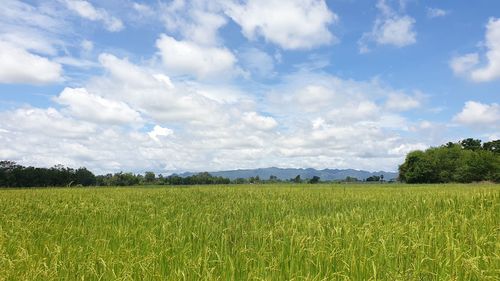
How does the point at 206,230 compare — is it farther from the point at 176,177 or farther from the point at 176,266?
the point at 176,177

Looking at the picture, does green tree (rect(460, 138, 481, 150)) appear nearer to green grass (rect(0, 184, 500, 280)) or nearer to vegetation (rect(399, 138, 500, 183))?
vegetation (rect(399, 138, 500, 183))

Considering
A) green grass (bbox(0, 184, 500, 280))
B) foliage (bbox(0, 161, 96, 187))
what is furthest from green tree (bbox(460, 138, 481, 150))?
green grass (bbox(0, 184, 500, 280))

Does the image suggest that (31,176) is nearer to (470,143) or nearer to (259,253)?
(259,253)

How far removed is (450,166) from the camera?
12612 cm

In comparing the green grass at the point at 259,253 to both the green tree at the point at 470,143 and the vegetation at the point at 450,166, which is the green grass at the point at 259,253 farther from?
the green tree at the point at 470,143

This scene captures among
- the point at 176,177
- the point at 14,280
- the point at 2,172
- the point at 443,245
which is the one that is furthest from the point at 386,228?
the point at 176,177

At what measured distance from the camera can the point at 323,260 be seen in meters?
7.08

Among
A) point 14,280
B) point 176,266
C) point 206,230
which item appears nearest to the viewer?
point 14,280

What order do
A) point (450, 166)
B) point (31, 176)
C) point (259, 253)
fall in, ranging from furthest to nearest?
point (450, 166), point (31, 176), point (259, 253)

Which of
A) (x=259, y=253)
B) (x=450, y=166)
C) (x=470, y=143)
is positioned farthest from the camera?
(x=470, y=143)

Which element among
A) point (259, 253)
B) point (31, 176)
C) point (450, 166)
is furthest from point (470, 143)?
point (259, 253)

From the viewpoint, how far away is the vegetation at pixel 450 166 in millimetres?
118312

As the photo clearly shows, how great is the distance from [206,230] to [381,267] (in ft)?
16.5

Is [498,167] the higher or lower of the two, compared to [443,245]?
higher
